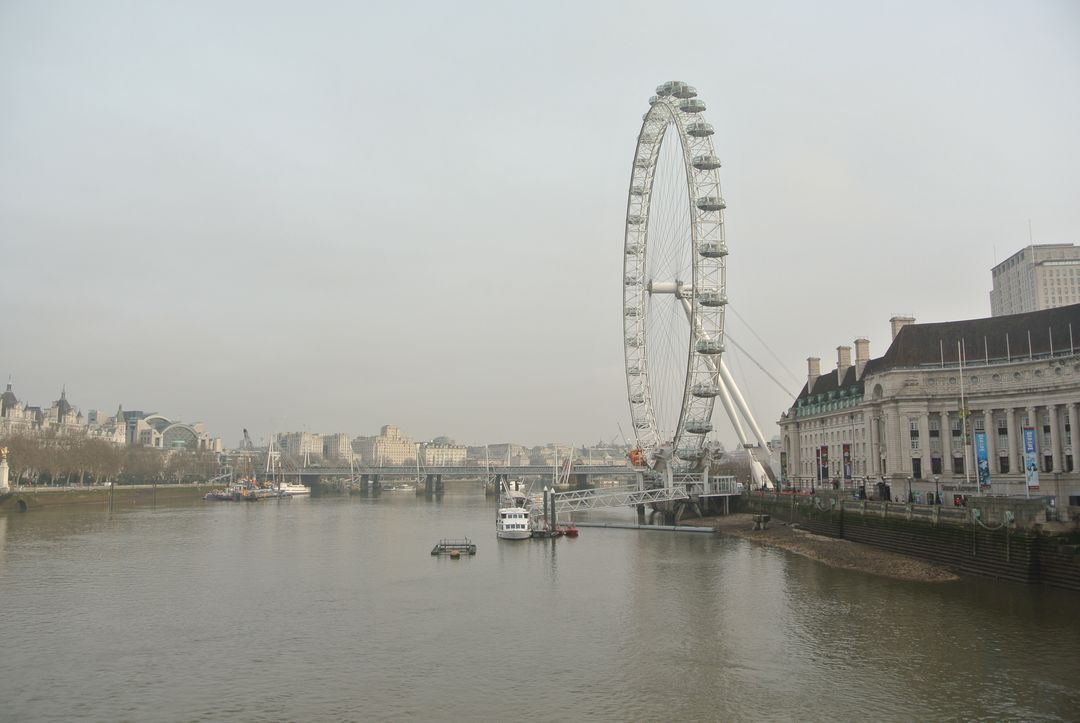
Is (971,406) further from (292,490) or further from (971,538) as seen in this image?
(292,490)

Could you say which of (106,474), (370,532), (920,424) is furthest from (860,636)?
(106,474)

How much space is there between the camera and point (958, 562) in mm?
36969

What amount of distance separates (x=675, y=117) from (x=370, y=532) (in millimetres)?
42662

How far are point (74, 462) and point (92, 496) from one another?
7206 mm

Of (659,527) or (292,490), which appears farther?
(292,490)

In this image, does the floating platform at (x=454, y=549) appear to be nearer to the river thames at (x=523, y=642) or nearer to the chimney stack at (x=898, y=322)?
the river thames at (x=523, y=642)

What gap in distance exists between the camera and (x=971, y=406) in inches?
2298

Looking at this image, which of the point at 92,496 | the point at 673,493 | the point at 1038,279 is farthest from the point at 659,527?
the point at 1038,279

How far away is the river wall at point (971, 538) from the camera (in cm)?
3177

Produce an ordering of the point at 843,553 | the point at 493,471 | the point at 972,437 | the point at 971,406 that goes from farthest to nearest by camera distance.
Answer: the point at 493,471, the point at 972,437, the point at 971,406, the point at 843,553

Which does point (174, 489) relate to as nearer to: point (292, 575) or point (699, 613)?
point (292, 575)

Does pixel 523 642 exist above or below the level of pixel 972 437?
below

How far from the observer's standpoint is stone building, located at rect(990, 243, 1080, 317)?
526 ft

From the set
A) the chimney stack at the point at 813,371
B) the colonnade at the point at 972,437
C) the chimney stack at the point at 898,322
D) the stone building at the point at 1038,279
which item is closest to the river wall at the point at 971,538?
the colonnade at the point at 972,437
